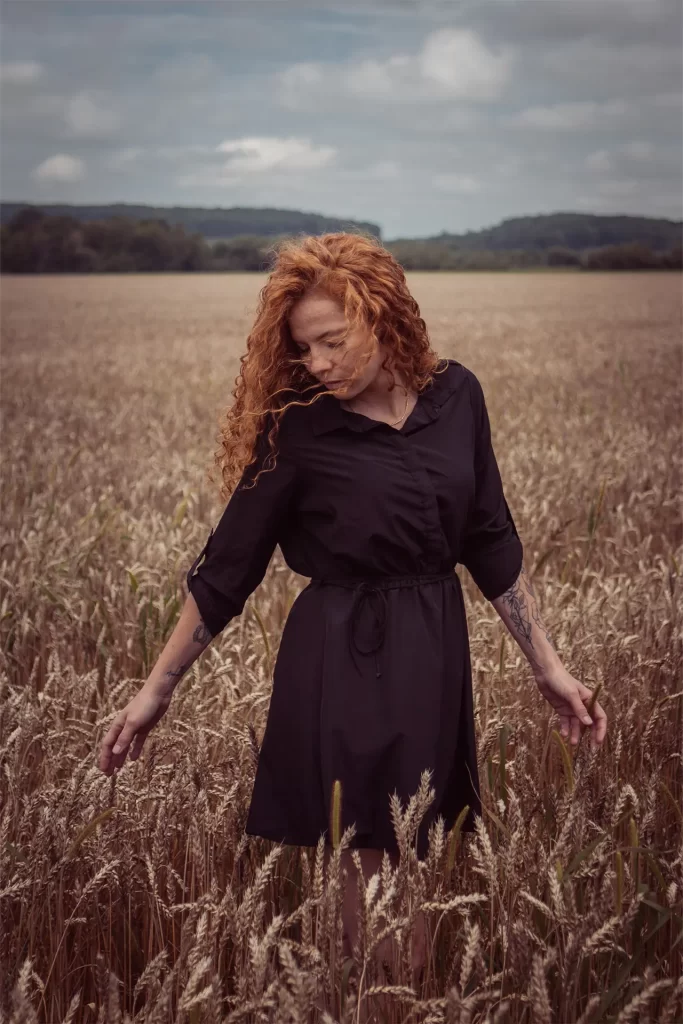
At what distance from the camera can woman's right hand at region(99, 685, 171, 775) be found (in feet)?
6.15

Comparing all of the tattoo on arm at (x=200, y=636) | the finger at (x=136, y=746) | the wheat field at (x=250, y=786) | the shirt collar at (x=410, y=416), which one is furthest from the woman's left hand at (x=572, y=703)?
the finger at (x=136, y=746)

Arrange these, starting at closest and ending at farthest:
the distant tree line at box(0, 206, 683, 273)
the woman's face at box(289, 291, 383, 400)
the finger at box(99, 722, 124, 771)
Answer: the woman's face at box(289, 291, 383, 400) → the finger at box(99, 722, 124, 771) → the distant tree line at box(0, 206, 683, 273)

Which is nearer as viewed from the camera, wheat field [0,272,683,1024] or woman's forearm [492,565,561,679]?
wheat field [0,272,683,1024]

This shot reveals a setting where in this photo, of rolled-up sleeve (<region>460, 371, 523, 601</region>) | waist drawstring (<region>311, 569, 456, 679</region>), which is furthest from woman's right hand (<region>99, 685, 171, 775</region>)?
rolled-up sleeve (<region>460, 371, 523, 601</region>)

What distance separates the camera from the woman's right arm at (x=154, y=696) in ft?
6.17

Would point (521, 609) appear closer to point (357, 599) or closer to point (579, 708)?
point (579, 708)

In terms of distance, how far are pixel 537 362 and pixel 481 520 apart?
1073 cm

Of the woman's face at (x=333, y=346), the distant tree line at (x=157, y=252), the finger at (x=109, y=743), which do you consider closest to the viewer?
the woman's face at (x=333, y=346)

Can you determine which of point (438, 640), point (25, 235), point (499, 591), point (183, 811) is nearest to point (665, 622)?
point (499, 591)

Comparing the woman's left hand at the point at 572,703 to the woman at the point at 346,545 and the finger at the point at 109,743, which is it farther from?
the finger at the point at 109,743

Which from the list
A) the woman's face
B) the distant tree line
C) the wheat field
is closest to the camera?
the wheat field

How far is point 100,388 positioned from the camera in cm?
1061

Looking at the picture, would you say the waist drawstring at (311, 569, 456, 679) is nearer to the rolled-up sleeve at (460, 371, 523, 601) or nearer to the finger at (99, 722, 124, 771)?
the rolled-up sleeve at (460, 371, 523, 601)

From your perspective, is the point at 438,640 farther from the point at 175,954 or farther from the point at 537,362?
the point at 537,362
